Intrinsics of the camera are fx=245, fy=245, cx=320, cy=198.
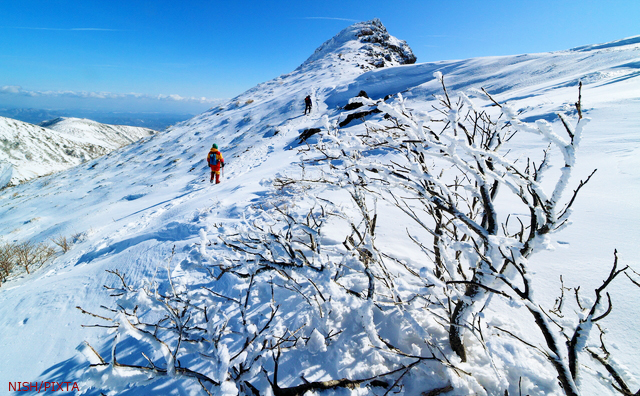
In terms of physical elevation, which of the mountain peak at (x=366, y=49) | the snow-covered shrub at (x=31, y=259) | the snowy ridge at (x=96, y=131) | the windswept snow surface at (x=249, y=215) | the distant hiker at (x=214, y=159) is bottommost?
the snow-covered shrub at (x=31, y=259)

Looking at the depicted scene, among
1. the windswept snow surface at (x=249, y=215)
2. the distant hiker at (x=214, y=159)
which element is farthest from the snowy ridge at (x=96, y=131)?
the windswept snow surface at (x=249, y=215)

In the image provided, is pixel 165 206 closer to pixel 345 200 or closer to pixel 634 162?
pixel 345 200

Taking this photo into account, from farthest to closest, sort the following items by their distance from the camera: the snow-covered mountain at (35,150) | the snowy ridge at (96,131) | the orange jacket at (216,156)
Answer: the snowy ridge at (96,131)
the snow-covered mountain at (35,150)
the orange jacket at (216,156)

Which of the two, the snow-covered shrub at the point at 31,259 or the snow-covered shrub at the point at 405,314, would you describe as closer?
the snow-covered shrub at the point at 405,314

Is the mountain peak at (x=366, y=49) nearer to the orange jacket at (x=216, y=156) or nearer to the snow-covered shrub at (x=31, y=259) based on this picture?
the orange jacket at (x=216, y=156)

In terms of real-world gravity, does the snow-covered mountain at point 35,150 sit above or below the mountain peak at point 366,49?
below

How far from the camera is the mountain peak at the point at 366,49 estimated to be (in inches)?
1301

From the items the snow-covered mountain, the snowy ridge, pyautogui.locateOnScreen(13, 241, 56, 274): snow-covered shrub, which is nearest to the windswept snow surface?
pyautogui.locateOnScreen(13, 241, 56, 274): snow-covered shrub

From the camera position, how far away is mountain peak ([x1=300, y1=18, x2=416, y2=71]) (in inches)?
1301

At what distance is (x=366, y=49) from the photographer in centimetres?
3581

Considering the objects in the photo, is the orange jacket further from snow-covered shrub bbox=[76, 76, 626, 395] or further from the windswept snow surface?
snow-covered shrub bbox=[76, 76, 626, 395]

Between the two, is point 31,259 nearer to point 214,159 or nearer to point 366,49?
point 214,159

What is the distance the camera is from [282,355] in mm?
1973

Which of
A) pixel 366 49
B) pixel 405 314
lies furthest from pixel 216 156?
pixel 366 49
